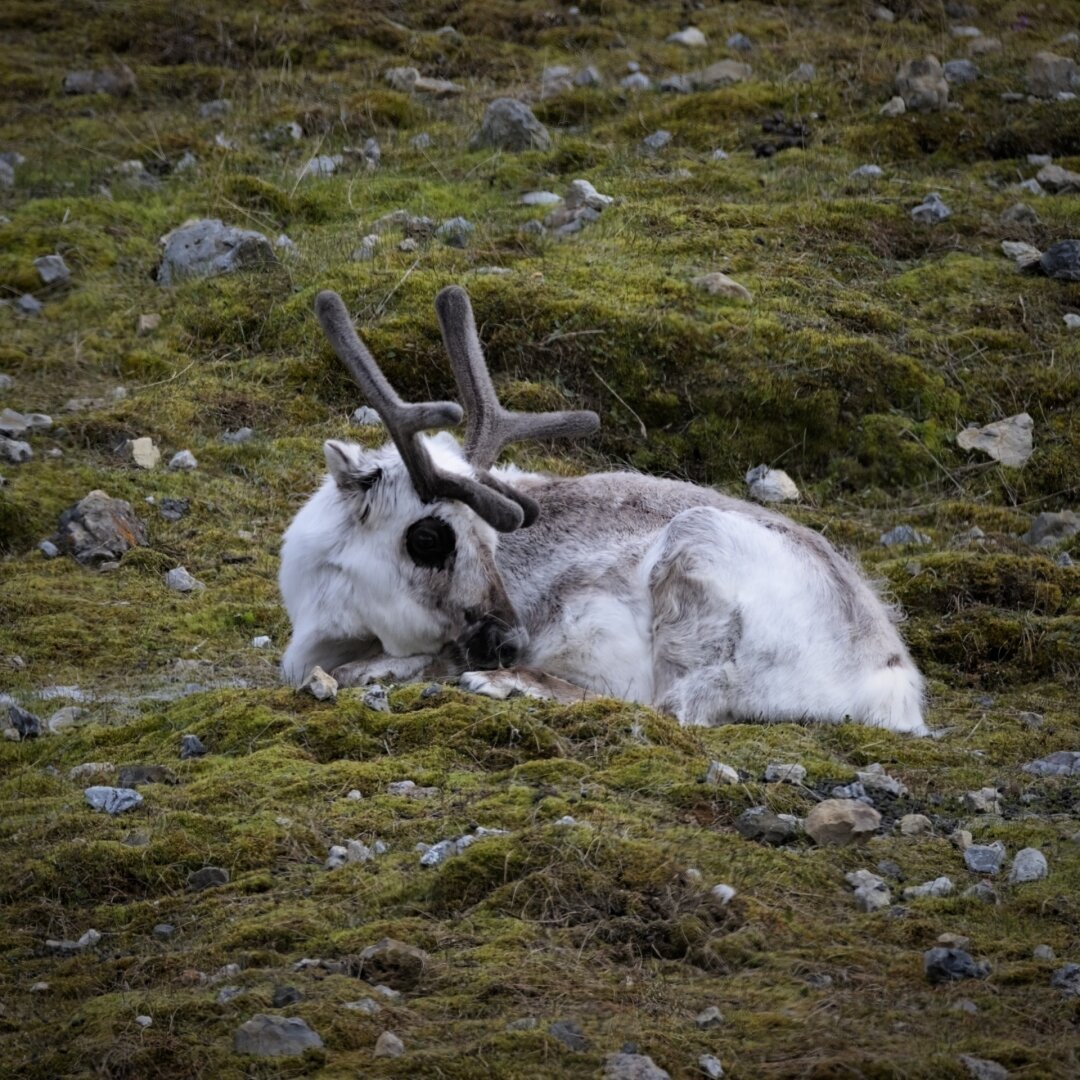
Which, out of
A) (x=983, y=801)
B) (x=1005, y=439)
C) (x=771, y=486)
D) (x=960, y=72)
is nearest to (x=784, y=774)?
(x=983, y=801)

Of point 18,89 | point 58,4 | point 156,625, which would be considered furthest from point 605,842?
point 58,4

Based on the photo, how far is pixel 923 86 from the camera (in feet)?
50.4

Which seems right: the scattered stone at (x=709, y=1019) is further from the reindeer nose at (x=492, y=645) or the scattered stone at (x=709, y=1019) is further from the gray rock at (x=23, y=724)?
the gray rock at (x=23, y=724)

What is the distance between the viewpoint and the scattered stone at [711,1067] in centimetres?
404

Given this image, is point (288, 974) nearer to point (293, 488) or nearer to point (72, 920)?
point (72, 920)

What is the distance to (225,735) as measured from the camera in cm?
655

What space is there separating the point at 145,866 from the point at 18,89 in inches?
517

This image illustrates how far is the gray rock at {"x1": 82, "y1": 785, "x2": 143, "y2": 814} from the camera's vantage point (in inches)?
229

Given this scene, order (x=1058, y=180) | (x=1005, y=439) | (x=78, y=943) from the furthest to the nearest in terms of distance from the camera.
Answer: (x=1058, y=180)
(x=1005, y=439)
(x=78, y=943)

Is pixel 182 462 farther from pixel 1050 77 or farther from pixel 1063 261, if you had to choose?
pixel 1050 77

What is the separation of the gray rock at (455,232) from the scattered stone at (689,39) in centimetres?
565

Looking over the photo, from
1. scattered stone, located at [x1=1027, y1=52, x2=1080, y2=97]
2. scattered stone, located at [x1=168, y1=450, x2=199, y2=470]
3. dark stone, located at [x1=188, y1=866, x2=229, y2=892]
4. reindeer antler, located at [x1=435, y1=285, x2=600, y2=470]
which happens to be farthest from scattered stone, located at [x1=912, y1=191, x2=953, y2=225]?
dark stone, located at [x1=188, y1=866, x2=229, y2=892]

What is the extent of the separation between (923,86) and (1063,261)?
10.9 feet

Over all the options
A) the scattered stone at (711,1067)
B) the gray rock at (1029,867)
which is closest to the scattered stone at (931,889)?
the gray rock at (1029,867)
